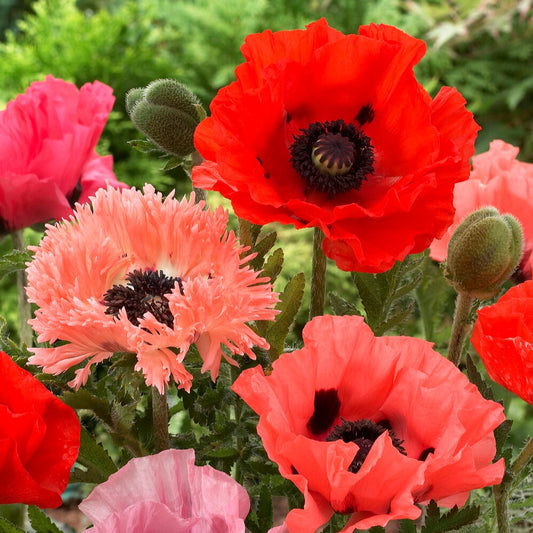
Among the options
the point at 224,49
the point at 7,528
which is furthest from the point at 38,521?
the point at 224,49

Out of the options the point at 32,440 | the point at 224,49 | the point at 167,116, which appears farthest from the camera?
the point at 224,49

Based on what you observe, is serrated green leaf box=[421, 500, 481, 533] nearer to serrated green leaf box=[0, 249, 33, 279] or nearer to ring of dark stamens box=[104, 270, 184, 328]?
ring of dark stamens box=[104, 270, 184, 328]

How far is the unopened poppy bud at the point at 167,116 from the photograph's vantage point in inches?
17.0

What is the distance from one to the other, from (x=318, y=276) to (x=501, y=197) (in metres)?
0.15

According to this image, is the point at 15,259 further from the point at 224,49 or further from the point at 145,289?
the point at 224,49

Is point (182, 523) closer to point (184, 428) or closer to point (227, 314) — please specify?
point (227, 314)

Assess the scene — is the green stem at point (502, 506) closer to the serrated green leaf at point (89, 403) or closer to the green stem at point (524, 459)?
the green stem at point (524, 459)

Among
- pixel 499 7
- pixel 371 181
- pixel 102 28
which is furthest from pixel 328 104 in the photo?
pixel 499 7

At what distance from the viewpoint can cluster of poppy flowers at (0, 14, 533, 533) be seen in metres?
0.32

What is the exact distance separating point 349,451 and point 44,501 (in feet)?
0.40

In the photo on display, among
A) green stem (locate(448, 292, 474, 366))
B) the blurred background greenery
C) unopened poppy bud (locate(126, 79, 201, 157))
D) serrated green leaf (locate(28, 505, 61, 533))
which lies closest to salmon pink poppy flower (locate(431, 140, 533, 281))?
green stem (locate(448, 292, 474, 366))

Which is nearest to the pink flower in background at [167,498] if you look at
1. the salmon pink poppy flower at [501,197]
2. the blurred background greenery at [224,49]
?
the salmon pink poppy flower at [501,197]

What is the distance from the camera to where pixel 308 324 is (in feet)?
1.13

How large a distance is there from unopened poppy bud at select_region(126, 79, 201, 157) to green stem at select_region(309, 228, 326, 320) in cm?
9
